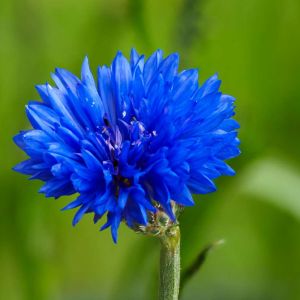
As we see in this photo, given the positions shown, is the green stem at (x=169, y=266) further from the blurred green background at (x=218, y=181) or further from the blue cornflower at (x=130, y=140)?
the blurred green background at (x=218, y=181)

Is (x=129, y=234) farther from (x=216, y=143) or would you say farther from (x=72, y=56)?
(x=216, y=143)

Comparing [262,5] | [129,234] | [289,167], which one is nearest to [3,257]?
[129,234]

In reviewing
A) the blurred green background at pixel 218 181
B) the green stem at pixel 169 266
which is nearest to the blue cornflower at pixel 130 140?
the green stem at pixel 169 266

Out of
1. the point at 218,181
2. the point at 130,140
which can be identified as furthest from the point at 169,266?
the point at 218,181

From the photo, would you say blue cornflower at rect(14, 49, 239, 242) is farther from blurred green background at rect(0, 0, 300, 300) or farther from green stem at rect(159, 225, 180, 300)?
blurred green background at rect(0, 0, 300, 300)

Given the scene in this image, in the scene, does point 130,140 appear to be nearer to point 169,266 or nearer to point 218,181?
point 169,266

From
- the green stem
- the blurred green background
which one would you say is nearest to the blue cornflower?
the green stem

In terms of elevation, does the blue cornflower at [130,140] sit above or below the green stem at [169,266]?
above
